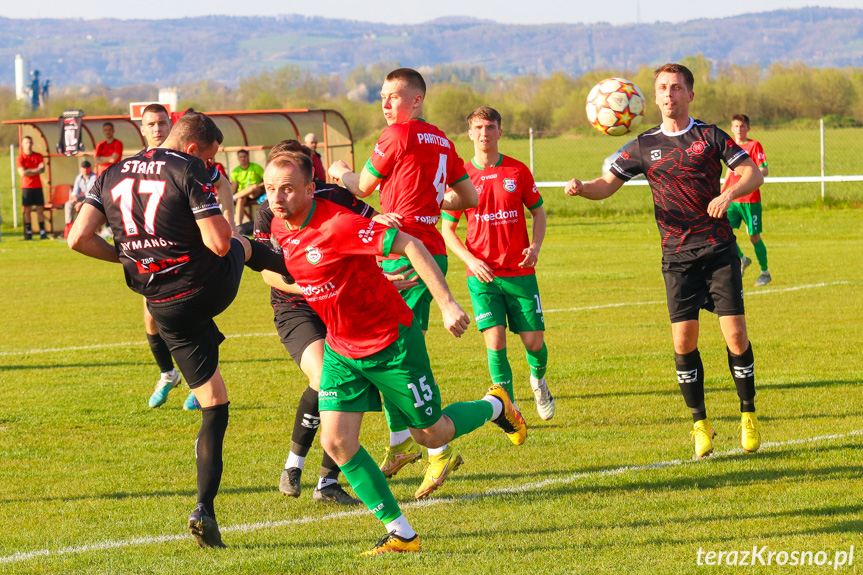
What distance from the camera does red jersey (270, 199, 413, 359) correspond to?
4750 mm

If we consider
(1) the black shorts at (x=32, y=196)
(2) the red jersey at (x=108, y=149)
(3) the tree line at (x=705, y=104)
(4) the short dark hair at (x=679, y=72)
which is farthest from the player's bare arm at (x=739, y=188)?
(3) the tree line at (x=705, y=104)

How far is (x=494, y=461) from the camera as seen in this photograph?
264 inches

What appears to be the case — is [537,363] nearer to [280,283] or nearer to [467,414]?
[467,414]

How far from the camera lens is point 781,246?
20.5 metres

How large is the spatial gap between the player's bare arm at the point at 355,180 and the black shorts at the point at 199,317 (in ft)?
3.39

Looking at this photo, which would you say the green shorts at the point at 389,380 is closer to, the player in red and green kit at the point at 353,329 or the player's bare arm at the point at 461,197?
the player in red and green kit at the point at 353,329

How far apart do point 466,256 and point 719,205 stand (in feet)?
5.38

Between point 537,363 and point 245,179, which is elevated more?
point 245,179

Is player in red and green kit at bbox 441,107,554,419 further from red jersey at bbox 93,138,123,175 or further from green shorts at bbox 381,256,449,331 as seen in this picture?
red jersey at bbox 93,138,123,175

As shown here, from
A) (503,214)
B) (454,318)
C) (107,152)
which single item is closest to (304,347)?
(454,318)

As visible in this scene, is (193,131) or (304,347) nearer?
(193,131)

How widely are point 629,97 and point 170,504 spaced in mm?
5080

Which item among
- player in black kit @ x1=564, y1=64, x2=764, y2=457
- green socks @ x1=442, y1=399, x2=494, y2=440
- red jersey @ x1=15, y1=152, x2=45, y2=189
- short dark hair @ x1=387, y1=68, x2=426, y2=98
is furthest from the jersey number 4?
red jersey @ x1=15, y1=152, x2=45, y2=189

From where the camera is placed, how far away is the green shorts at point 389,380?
4.91 metres
